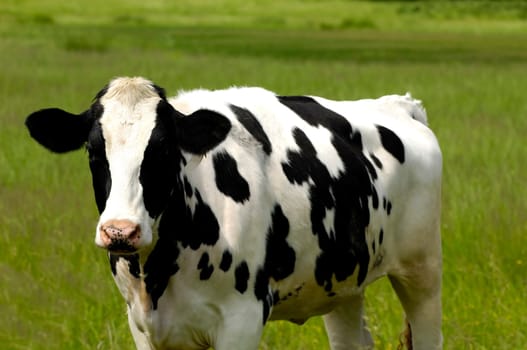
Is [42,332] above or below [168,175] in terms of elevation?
below

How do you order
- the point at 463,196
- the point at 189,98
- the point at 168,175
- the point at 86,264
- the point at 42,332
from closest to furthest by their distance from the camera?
Answer: 1. the point at 168,175
2. the point at 189,98
3. the point at 42,332
4. the point at 86,264
5. the point at 463,196

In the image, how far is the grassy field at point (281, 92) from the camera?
5.78 meters

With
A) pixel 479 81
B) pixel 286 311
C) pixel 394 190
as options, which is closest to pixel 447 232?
pixel 394 190

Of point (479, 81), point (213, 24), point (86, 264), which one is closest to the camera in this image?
point (86, 264)

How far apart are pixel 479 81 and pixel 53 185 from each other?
13.1 metres

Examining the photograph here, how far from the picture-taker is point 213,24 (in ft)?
200

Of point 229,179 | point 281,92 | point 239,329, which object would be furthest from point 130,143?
point 281,92

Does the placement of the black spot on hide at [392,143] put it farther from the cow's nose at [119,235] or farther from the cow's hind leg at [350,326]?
the cow's nose at [119,235]

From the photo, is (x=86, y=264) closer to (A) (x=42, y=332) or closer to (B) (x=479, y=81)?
(A) (x=42, y=332)

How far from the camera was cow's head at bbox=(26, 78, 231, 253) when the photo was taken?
12.0ft

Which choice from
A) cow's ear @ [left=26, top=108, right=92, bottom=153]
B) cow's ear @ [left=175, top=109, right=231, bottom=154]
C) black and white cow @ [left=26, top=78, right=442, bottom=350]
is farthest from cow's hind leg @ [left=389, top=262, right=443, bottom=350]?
cow's ear @ [left=26, top=108, right=92, bottom=153]

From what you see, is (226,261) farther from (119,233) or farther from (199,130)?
(119,233)

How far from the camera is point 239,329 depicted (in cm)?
407

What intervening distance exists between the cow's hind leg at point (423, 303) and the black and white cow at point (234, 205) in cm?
13
